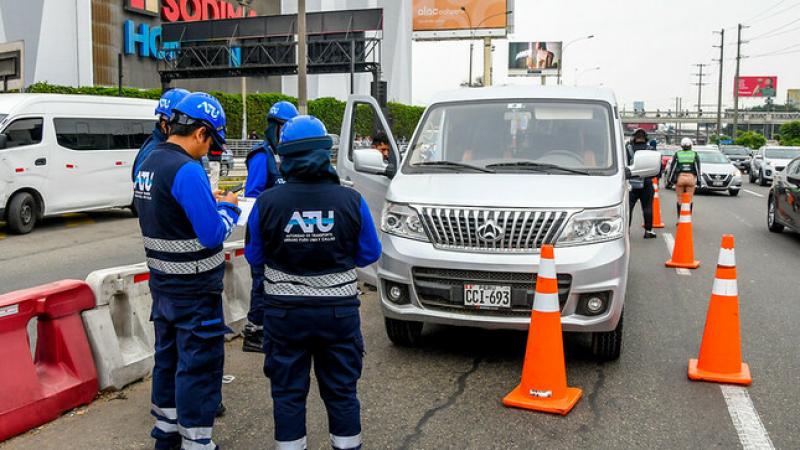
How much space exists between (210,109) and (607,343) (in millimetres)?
3365

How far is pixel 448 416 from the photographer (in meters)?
4.77

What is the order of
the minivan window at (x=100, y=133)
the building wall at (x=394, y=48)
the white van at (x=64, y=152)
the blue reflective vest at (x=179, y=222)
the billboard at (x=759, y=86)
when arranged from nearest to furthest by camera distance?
the blue reflective vest at (x=179, y=222) → the white van at (x=64, y=152) → the minivan window at (x=100, y=133) → the building wall at (x=394, y=48) → the billboard at (x=759, y=86)

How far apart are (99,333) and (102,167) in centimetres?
1159

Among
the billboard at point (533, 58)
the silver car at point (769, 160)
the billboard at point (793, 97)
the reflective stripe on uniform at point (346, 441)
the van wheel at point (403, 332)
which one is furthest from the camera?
the billboard at point (793, 97)

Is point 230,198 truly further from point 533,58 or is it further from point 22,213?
point 533,58

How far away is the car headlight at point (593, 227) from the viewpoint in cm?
547

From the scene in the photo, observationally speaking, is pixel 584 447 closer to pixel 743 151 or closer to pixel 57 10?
pixel 57 10

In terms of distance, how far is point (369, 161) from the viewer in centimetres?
672

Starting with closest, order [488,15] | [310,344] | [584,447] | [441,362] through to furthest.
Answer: [310,344] → [584,447] → [441,362] → [488,15]

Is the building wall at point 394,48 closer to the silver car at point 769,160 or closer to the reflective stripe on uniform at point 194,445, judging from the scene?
the silver car at point 769,160

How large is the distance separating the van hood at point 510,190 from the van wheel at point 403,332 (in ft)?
3.22

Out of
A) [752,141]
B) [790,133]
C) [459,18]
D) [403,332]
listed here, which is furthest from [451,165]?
[752,141]

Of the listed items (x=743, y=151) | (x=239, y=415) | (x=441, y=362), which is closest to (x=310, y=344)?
(x=239, y=415)

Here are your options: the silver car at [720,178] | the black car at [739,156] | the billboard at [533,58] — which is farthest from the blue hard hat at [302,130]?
the billboard at [533,58]
